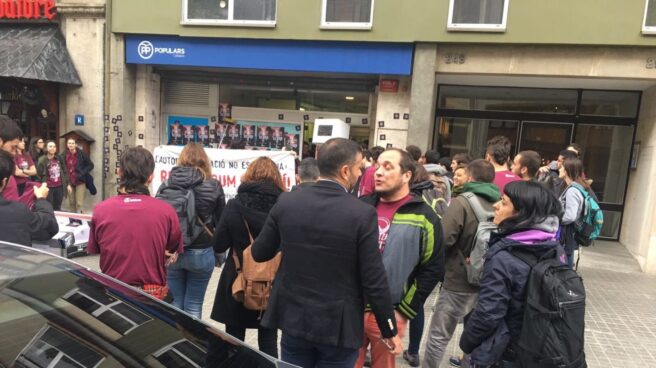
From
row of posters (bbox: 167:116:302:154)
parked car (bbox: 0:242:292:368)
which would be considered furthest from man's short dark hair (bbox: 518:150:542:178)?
row of posters (bbox: 167:116:302:154)

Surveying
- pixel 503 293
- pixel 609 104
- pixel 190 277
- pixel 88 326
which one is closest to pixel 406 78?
pixel 609 104

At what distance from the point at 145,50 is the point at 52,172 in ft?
11.0

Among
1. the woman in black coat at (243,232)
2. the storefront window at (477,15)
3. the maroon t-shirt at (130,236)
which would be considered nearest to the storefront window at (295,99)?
the storefront window at (477,15)

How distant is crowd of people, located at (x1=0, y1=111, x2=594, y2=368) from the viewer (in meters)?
2.29

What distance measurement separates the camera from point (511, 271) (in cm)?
236

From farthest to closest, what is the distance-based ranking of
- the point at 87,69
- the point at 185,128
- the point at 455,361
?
the point at 185,128 < the point at 87,69 < the point at 455,361

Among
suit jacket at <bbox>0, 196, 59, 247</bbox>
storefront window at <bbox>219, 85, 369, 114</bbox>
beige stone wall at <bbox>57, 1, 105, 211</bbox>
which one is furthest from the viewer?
storefront window at <bbox>219, 85, 369, 114</bbox>

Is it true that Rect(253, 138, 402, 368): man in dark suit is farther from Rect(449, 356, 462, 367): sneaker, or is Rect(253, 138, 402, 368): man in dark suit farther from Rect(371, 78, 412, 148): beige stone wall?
Rect(371, 78, 412, 148): beige stone wall

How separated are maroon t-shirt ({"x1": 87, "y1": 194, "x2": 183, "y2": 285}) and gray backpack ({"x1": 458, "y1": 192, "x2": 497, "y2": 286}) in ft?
7.34

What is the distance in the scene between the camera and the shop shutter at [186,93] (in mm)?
11000

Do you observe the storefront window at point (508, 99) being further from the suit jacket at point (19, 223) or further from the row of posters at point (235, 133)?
the suit jacket at point (19, 223)

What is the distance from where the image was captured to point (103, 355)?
65.3 inches

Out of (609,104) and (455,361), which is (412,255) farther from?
(609,104)

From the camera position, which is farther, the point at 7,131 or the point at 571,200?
the point at 571,200
